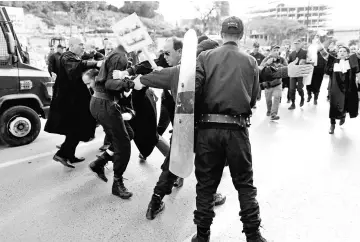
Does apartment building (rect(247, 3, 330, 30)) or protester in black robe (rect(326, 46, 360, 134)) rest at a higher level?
apartment building (rect(247, 3, 330, 30))

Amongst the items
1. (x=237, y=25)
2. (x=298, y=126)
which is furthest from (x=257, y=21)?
(x=237, y=25)

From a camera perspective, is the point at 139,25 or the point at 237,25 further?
the point at 139,25

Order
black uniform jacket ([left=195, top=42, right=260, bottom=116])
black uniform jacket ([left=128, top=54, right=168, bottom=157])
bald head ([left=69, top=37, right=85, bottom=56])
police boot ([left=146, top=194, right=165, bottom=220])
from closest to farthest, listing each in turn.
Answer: black uniform jacket ([left=195, top=42, right=260, bottom=116]) → police boot ([left=146, top=194, right=165, bottom=220]) → black uniform jacket ([left=128, top=54, right=168, bottom=157]) → bald head ([left=69, top=37, right=85, bottom=56])

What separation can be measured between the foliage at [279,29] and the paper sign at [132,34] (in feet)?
233

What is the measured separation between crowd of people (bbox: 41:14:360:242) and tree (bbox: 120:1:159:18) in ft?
230

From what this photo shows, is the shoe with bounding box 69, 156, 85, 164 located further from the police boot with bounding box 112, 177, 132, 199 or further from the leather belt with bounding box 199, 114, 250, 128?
the leather belt with bounding box 199, 114, 250, 128

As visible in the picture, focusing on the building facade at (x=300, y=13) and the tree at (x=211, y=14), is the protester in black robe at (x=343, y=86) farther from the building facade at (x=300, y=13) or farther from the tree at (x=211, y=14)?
the building facade at (x=300, y=13)

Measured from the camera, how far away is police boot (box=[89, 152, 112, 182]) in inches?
168

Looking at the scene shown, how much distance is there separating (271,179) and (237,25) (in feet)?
8.17

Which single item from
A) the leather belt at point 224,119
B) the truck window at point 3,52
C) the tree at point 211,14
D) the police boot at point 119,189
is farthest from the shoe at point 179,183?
the tree at point 211,14

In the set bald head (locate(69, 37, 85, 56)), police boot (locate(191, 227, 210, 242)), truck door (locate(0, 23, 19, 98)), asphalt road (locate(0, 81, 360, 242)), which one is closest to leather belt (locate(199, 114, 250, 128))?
police boot (locate(191, 227, 210, 242))

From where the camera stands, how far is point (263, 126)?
766cm

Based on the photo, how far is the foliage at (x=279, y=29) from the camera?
225 feet

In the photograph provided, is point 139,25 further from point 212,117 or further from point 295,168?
point 295,168
